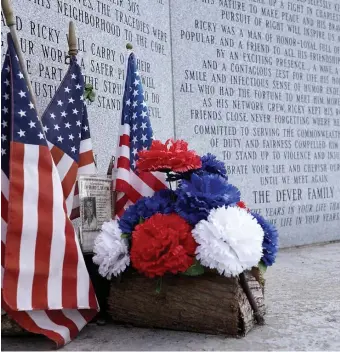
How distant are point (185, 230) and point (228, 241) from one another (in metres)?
0.23

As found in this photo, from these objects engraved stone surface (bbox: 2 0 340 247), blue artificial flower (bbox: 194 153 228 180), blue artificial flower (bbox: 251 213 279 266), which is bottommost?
blue artificial flower (bbox: 251 213 279 266)

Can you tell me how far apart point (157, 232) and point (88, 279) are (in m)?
0.47

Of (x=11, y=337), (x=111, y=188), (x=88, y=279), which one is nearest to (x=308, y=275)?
(x=111, y=188)

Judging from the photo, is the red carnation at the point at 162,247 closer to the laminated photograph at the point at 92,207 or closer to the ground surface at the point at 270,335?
the ground surface at the point at 270,335

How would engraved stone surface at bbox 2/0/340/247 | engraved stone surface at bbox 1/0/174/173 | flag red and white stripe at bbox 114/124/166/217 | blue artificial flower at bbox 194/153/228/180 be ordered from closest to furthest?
1. blue artificial flower at bbox 194/153/228/180
2. flag red and white stripe at bbox 114/124/166/217
3. engraved stone surface at bbox 1/0/174/173
4. engraved stone surface at bbox 2/0/340/247

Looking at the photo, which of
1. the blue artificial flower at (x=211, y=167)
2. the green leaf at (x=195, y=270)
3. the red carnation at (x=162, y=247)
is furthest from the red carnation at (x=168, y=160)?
the green leaf at (x=195, y=270)

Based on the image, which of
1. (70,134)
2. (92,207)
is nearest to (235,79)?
(70,134)

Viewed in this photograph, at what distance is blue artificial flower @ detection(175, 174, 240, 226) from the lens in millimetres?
2932

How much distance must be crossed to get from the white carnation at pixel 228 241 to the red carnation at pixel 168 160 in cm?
32

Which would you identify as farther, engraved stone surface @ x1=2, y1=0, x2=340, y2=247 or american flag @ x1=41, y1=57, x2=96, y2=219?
engraved stone surface @ x1=2, y1=0, x2=340, y2=247

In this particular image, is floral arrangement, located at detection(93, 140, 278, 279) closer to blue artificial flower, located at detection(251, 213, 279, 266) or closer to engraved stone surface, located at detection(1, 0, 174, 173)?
Result: blue artificial flower, located at detection(251, 213, 279, 266)

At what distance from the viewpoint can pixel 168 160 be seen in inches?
119

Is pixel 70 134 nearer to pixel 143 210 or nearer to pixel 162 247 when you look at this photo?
pixel 143 210

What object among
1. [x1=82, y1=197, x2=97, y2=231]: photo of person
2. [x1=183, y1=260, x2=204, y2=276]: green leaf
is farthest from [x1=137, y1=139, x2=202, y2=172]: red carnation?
[x1=183, y1=260, x2=204, y2=276]: green leaf
